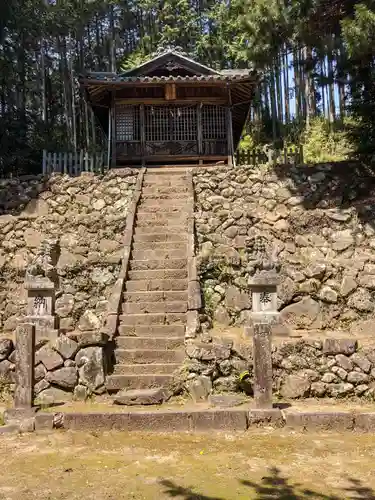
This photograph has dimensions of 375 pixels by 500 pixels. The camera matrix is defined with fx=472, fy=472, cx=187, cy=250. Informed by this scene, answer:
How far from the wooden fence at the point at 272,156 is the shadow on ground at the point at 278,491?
36.8 feet

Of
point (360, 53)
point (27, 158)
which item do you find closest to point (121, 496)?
point (360, 53)

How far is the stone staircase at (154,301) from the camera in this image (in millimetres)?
7074

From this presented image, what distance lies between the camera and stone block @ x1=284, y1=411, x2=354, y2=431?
19.6ft

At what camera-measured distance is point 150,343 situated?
25.3 feet

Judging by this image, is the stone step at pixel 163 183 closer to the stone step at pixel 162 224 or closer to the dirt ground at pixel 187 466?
the stone step at pixel 162 224

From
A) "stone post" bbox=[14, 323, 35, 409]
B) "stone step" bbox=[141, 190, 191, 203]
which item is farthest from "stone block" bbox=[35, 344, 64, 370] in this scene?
"stone step" bbox=[141, 190, 191, 203]

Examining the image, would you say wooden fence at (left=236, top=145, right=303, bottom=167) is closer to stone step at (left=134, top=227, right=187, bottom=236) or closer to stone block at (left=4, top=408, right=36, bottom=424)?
stone step at (left=134, top=227, right=187, bottom=236)

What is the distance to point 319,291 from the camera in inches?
362

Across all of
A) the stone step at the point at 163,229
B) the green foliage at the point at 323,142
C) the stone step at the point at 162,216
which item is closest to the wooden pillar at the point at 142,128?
the stone step at the point at 162,216

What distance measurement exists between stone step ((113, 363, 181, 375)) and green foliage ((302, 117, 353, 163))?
53.4 ft

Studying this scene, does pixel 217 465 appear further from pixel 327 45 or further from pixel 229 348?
pixel 327 45

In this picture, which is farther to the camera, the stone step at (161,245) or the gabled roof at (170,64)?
the gabled roof at (170,64)

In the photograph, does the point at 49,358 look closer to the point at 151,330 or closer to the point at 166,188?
the point at 151,330

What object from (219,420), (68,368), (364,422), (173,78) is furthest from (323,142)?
(219,420)
